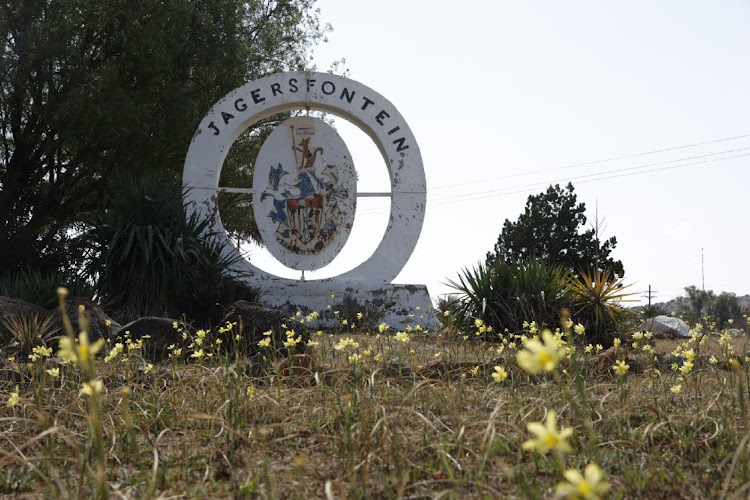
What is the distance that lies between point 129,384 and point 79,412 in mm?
426

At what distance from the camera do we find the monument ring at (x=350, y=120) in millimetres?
12312

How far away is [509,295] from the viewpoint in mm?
10391

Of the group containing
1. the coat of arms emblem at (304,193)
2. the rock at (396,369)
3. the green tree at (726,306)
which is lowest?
the green tree at (726,306)

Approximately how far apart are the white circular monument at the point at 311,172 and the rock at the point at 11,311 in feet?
13.9

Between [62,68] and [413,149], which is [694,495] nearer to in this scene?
[413,149]

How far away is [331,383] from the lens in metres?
4.75

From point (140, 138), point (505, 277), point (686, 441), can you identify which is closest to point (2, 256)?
point (140, 138)

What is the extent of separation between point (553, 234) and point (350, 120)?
74.1ft

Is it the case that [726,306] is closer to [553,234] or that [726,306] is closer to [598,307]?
[553,234]

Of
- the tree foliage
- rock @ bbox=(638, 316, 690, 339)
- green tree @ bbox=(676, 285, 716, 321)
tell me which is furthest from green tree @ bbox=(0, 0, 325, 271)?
green tree @ bbox=(676, 285, 716, 321)

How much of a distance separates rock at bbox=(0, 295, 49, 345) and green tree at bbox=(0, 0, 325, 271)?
313 inches

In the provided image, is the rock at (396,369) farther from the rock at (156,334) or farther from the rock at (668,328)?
the rock at (668,328)

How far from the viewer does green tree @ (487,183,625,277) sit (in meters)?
33.2

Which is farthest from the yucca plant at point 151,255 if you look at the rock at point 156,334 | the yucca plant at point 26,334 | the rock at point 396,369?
the rock at point 396,369
